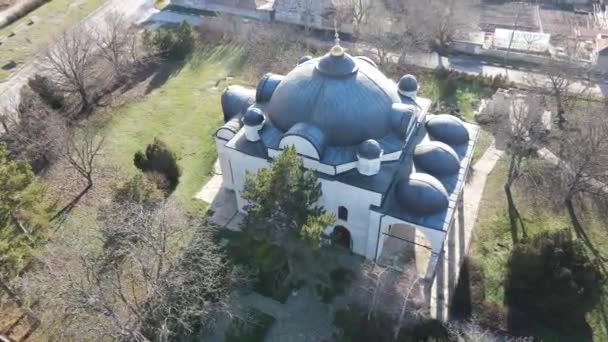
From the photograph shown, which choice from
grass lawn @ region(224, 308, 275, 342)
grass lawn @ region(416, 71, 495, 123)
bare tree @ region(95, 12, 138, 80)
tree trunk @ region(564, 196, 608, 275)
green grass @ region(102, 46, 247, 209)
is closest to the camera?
grass lawn @ region(224, 308, 275, 342)

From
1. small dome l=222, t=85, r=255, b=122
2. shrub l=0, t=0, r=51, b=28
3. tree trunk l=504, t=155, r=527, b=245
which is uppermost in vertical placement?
small dome l=222, t=85, r=255, b=122

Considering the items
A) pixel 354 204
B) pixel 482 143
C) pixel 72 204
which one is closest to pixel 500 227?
pixel 482 143

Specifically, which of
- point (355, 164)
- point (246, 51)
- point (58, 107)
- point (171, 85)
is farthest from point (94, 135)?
point (355, 164)

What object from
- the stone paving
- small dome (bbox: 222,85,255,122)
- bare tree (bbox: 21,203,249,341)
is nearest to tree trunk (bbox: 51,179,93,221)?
bare tree (bbox: 21,203,249,341)

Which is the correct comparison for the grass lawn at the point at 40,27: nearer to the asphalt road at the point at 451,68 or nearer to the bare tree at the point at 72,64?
the asphalt road at the point at 451,68

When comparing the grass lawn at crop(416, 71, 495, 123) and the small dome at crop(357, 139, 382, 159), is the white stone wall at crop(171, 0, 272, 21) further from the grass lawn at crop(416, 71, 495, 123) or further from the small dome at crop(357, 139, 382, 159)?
the small dome at crop(357, 139, 382, 159)

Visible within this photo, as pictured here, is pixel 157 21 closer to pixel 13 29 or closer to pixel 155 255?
pixel 13 29
